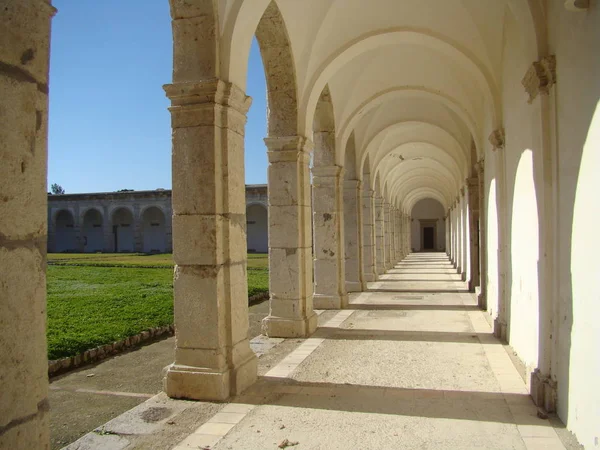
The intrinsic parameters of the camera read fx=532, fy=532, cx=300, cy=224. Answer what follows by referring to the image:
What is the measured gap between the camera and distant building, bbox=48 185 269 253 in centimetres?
3812

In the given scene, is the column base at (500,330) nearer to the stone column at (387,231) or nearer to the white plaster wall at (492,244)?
the white plaster wall at (492,244)

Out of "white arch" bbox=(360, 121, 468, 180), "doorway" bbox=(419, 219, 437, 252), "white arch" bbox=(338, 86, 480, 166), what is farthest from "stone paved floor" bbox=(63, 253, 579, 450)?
"doorway" bbox=(419, 219, 437, 252)

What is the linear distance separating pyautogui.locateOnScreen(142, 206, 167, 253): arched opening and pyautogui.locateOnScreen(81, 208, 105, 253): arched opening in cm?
368

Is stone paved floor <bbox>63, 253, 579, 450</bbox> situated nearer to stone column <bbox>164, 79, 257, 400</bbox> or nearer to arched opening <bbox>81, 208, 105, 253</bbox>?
stone column <bbox>164, 79, 257, 400</bbox>

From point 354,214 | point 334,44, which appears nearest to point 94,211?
point 354,214

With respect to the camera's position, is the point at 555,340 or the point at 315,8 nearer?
the point at 555,340

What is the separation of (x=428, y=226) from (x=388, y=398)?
36997 mm

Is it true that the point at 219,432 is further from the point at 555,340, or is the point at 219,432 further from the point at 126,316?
the point at 126,316

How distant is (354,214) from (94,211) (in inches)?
1341

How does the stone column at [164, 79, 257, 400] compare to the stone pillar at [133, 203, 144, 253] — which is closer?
the stone column at [164, 79, 257, 400]

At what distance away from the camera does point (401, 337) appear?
747 centimetres

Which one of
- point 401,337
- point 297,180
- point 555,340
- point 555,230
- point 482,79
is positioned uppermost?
point 482,79

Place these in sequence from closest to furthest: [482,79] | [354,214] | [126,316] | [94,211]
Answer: [482,79]
[126,316]
[354,214]
[94,211]

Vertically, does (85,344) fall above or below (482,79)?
below
